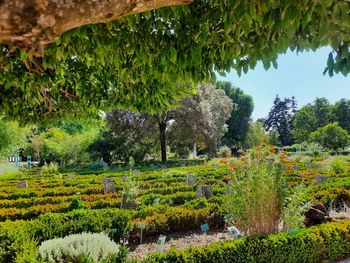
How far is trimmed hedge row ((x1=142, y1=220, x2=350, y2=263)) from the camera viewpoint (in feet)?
17.9

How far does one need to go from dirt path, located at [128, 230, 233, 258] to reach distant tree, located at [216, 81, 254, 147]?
166 feet

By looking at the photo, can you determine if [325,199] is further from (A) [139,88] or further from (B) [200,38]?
(B) [200,38]

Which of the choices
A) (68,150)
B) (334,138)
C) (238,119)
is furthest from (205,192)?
(238,119)

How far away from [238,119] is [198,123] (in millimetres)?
26917

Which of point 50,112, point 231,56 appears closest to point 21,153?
point 50,112

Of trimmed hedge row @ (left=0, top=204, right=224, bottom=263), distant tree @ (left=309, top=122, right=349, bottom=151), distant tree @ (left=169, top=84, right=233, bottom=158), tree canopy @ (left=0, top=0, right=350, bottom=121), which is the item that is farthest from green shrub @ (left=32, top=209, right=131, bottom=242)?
distant tree @ (left=309, top=122, right=349, bottom=151)

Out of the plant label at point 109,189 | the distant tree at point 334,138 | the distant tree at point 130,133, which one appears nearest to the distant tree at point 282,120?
the distant tree at point 334,138

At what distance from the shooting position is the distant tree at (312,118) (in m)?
61.4

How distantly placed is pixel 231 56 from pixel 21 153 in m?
64.1

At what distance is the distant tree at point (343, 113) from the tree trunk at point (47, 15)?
68.5m

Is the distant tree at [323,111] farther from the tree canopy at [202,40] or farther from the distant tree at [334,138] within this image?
the tree canopy at [202,40]

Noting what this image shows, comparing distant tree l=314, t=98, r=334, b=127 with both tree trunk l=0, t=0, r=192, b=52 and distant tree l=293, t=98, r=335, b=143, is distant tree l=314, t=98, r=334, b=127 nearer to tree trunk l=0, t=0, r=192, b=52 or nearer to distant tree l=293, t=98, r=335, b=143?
distant tree l=293, t=98, r=335, b=143

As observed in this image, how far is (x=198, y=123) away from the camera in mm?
35750

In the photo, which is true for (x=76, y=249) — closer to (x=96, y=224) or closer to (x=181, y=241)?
(x=96, y=224)
